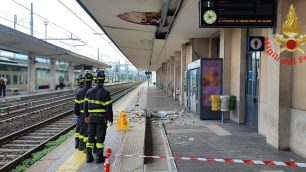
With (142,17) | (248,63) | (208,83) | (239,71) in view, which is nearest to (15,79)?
(142,17)

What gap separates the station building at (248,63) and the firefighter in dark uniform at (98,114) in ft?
13.1

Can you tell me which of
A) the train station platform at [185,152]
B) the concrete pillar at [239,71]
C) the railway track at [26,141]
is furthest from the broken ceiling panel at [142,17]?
the railway track at [26,141]

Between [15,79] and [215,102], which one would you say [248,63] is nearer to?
[215,102]

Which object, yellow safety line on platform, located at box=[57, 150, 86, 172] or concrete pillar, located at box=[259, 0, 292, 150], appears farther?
concrete pillar, located at box=[259, 0, 292, 150]

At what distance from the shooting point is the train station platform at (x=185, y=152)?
23.4ft

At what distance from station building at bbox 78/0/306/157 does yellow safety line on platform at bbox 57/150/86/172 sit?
178 inches

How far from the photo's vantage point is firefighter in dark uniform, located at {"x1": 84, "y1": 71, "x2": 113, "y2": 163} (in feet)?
24.5

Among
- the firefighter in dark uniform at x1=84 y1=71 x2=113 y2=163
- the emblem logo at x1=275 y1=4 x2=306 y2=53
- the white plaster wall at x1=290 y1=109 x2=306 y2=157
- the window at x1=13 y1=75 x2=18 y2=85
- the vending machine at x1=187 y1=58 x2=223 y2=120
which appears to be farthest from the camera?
the window at x1=13 y1=75 x2=18 y2=85

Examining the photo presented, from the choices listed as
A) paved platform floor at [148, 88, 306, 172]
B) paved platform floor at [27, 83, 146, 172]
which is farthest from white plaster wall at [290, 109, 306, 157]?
paved platform floor at [27, 83, 146, 172]

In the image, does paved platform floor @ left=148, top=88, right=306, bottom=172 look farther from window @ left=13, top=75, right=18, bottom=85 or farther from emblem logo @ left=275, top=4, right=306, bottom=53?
window @ left=13, top=75, right=18, bottom=85

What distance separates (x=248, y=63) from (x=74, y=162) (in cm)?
772

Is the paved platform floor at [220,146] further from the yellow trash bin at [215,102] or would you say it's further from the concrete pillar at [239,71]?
the yellow trash bin at [215,102]

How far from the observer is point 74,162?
7.63 meters

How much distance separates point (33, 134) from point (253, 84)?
7.90 m
